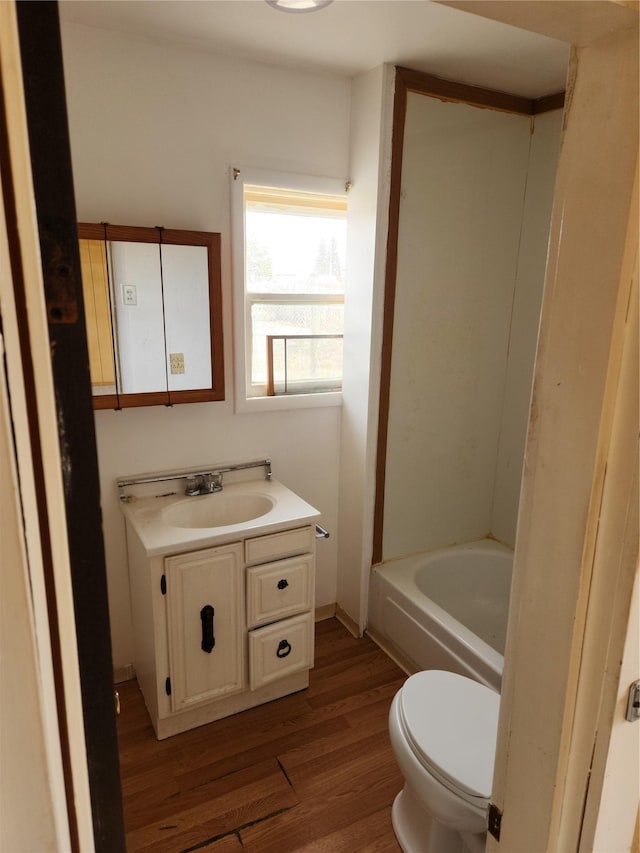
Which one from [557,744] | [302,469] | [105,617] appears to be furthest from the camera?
[302,469]

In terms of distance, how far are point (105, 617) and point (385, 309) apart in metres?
2.05

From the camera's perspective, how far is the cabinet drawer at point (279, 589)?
2.12 meters

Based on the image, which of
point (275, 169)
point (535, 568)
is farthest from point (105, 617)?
point (275, 169)

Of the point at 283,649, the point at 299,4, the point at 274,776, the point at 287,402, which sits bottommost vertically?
the point at 274,776

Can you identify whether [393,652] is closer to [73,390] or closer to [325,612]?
[325,612]

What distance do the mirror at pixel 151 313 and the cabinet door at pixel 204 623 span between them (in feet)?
2.13

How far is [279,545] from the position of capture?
2.13m

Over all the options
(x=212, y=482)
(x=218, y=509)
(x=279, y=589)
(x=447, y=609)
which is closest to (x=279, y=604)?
(x=279, y=589)

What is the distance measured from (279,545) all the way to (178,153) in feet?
4.94

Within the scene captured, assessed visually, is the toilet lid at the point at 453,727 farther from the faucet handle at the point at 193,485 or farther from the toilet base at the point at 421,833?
the faucet handle at the point at 193,485

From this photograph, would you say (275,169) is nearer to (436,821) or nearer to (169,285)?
(169,285)

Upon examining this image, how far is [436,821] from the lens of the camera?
1.61 metres

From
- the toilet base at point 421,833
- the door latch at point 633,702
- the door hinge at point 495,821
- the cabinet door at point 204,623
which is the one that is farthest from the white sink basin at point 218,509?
the door latch at point 633,702

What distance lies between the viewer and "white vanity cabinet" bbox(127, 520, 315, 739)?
1974mm
